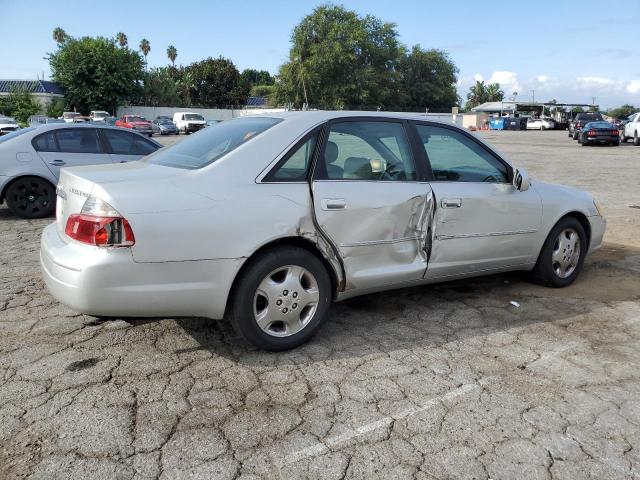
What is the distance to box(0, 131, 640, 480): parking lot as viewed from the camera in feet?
8.37

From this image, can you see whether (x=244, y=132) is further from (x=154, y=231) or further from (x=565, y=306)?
(x=565, y=306)

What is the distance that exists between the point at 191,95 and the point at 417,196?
273 feet

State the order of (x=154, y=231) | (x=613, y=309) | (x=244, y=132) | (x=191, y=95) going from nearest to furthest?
(x=154, y=231) < (x=244, y=132) < (x=613, y=309) < (x=191, y=95)

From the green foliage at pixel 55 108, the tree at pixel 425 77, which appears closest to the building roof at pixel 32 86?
the green foliage at pixel 55 108

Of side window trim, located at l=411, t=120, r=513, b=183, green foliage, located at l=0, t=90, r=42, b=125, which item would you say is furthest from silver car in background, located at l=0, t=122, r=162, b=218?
green foliage, located at l=0, t=90, r=42, b=125

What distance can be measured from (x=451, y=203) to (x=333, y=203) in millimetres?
1026

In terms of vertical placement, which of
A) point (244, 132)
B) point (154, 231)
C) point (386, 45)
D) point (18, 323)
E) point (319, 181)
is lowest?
point (18, 323)

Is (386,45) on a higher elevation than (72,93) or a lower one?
higher

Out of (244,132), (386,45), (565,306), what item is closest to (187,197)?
(244,132)

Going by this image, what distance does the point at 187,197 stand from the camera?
10.6 feet

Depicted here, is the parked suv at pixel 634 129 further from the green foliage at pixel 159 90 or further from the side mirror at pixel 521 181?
the green foliage at pixel 159 90

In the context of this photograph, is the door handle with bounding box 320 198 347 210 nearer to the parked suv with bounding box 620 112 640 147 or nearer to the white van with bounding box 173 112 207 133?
the parked suv with bounding box 620 112 640 147

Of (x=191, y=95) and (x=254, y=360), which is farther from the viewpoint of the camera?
(x=191, y=95)

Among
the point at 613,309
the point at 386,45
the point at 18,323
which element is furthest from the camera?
the point at 386,45
